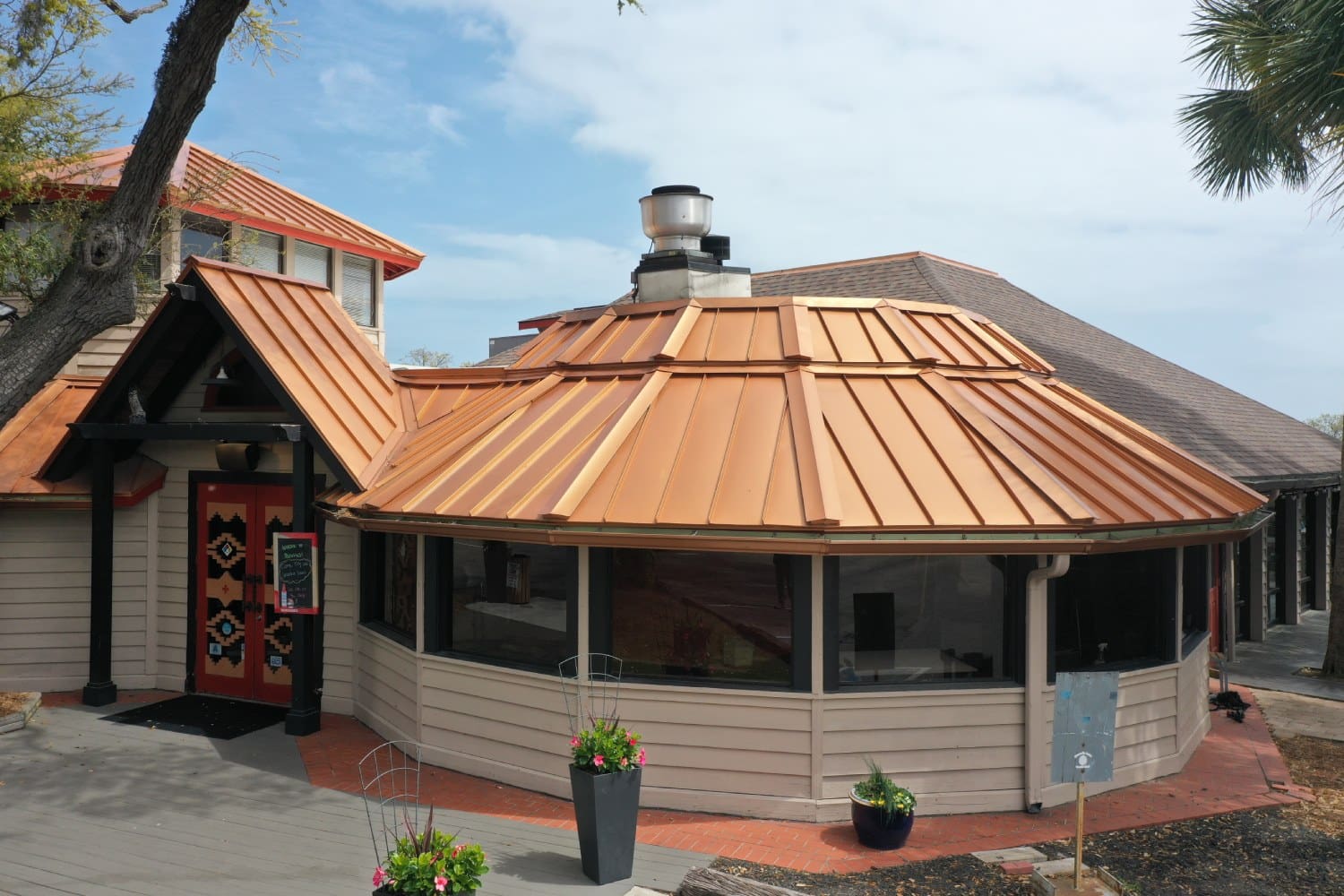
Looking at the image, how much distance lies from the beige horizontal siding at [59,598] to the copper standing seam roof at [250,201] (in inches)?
229

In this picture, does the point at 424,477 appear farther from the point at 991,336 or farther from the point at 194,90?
the point at 991,336

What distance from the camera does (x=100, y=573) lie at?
1074cm

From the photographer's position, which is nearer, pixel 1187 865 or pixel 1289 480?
pixel 1187 865

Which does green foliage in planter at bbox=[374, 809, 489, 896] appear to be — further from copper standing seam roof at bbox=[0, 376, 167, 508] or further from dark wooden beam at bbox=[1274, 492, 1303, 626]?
dark wooden beam at bbox=[1274, 492, 1303, 626]

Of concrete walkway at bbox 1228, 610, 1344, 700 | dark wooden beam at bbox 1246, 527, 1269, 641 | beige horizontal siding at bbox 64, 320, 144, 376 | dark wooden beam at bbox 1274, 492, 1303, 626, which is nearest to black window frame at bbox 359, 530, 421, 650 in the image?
beige horizontal siding at bbox 64, 320, 144, 376

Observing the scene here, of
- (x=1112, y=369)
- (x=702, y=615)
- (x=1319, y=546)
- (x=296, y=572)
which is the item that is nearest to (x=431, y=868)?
(x=702, y=615)

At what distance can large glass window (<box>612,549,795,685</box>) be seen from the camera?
7.83 meters

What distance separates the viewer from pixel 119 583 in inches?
442

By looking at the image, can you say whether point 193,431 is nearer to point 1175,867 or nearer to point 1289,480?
point 1175,867

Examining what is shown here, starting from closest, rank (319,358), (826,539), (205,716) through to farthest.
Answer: (826,539)
(205,716)
(319,358)

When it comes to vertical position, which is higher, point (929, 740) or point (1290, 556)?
point (1290, 556)

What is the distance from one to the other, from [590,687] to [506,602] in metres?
1.33

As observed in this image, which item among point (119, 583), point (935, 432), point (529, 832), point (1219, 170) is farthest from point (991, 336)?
point (119, 583)

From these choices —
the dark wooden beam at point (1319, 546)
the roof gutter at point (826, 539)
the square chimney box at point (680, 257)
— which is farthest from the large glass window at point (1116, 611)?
the dark wooden beam at point (1319, 546)
